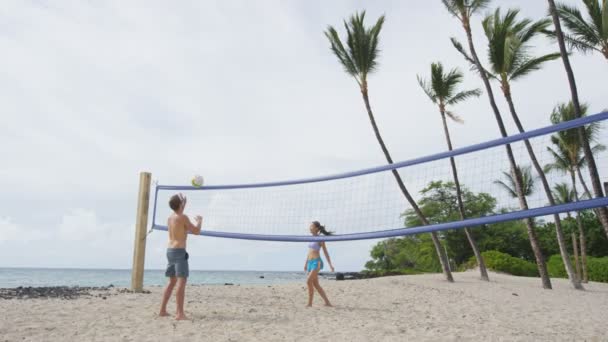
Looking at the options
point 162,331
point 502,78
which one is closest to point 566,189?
point 502,78

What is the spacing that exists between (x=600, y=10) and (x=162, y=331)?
10617mm

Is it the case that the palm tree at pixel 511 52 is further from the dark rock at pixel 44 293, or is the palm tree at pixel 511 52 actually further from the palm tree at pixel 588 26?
the dark rock at pixel 44 293

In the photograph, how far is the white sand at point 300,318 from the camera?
4141 mm

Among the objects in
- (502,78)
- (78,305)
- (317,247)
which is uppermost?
(502,78)

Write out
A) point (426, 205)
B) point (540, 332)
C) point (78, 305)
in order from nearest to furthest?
point (540, 332)
point (78, 305)
point (426, 205)

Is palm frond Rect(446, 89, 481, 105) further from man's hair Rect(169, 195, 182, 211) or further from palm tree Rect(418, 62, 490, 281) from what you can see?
man's hair Rect(169, 195, 182, 211)

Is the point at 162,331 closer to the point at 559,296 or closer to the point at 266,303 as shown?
the point at 266,303

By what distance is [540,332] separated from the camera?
16.4 feet

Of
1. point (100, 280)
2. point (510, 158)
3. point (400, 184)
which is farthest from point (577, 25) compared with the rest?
point (100, 280)

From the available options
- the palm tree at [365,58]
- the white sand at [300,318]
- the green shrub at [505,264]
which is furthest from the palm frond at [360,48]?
the green shrub at [505,264]

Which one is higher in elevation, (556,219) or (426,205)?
(426,205)

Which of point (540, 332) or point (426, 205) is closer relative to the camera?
point (540, 332)

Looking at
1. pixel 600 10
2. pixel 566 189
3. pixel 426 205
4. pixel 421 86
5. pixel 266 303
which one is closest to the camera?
pixel 266 303

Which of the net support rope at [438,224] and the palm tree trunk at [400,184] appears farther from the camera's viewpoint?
the palm tree trunk at [400,184]
